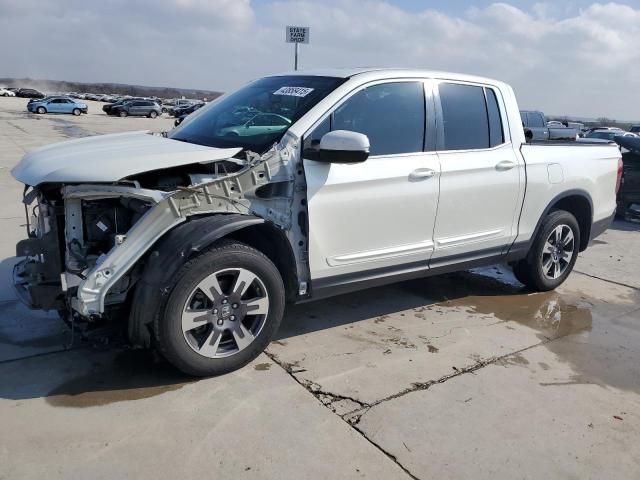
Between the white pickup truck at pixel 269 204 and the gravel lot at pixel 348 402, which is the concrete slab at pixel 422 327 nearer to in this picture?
the gravel lot at pixel 348 402

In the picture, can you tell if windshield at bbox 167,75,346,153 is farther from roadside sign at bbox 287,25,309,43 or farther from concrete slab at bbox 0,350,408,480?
roadside sign at bbox 287,25,309,43

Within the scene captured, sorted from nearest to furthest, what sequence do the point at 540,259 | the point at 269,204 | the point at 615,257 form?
1. the point at 269,204
2. the point at 540,259
3. the point at 615,257

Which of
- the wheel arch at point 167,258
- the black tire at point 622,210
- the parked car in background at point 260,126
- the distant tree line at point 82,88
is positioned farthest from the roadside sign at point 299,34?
the distant tree line at point 82,88

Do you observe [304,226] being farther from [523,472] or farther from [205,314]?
[523,472]

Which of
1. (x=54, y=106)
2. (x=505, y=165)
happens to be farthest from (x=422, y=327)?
(x=54, y=106)

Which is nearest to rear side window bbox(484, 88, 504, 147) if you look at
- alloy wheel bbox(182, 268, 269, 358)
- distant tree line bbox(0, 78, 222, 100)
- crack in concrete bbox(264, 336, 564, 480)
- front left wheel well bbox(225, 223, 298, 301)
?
crack in concrete bbox(264, 336, 564, 480)

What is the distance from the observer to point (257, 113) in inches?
159

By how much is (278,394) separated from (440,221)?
5.98ft

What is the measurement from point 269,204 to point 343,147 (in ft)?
1.88

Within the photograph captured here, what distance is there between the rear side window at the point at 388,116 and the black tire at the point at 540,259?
1.77m

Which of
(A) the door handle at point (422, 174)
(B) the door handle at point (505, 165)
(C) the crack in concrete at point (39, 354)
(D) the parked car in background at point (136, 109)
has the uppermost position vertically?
(D) the parked car in background at point (136, 109)

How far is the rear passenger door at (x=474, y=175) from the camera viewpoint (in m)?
4.21

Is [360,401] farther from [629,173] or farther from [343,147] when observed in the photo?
[629,173]

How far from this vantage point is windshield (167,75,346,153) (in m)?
3.69
